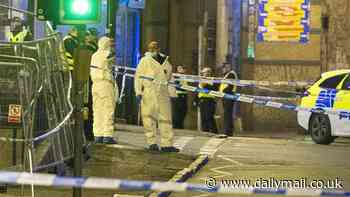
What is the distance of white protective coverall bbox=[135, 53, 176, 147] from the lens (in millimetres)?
13898

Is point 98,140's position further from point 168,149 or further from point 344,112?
point 344,112

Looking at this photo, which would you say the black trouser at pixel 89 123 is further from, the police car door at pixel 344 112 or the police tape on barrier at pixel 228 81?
the police car door at pixel 344 112

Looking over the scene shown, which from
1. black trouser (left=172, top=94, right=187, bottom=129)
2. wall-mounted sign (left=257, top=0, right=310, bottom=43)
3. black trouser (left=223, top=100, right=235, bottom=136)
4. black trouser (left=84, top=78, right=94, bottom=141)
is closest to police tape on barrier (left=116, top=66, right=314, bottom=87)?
black trouser (left=223, top=100, right=235, bottom=136)

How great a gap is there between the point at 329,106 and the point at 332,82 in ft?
2.03

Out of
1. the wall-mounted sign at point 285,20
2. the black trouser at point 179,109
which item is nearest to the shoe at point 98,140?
the black trouser at point 179,109

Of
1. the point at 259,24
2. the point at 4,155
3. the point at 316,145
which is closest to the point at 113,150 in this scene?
the point at 4,155

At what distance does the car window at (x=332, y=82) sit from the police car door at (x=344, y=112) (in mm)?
246

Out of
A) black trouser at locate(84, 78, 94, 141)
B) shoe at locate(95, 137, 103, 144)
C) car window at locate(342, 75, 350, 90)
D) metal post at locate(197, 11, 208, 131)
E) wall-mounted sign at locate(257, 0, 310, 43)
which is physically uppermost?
wall-mounted sign at locate(257, 0, 310, 43)

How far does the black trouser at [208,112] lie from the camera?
18969 mm

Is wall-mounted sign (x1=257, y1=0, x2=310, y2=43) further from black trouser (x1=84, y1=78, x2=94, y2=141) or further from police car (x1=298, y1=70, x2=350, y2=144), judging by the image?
black trouser (x1=84, y1=78, x2=94, y2=141)

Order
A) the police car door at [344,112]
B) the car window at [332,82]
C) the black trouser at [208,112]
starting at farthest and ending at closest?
the black trouser at [208,112] → the car window at [332,82] → the police car door at [344,112]

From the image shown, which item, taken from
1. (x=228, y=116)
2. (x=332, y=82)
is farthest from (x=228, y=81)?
(x=332, y=82)

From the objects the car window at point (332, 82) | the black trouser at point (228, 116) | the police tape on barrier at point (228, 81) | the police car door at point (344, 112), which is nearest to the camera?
the police car door at point (344, 112)

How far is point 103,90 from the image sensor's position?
13898mm
